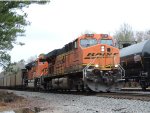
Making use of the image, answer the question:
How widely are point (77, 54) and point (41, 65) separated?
37.6 feet

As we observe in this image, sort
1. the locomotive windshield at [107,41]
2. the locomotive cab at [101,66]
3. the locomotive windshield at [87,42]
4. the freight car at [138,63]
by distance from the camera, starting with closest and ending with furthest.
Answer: the locomotive cab at [101,66]
the locomotive windshield at [87,42]
the locomotive windshield at [107,41]
the freight car at [138,63]

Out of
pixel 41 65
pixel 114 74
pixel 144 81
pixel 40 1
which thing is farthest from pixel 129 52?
pixel 40 1

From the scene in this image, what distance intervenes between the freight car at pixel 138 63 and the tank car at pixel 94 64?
3.09 meters

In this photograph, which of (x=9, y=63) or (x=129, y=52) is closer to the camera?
(x=9, y=63)

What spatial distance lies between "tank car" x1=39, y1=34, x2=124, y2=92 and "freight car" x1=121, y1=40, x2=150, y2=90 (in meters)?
3.09

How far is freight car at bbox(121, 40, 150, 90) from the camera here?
80.3ft

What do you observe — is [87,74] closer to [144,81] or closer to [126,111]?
[144,81]

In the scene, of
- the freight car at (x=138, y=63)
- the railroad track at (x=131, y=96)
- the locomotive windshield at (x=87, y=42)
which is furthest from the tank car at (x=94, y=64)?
the freight car at (x=138, y=63)

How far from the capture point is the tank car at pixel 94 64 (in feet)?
69.8

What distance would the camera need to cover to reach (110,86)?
852 inches

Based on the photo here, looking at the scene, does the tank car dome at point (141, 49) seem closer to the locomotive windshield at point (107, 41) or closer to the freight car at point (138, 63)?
the freight car at point (138, 63)

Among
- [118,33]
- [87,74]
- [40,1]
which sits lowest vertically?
[87,74]

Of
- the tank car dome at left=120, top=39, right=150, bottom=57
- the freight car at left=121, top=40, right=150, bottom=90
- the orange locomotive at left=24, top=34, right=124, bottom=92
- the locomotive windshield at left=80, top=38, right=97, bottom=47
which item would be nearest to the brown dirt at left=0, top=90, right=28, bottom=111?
the orange locomotive at left=24, top=34, right=124, bottom=92

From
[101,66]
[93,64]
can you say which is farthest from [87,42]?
[101,66]
